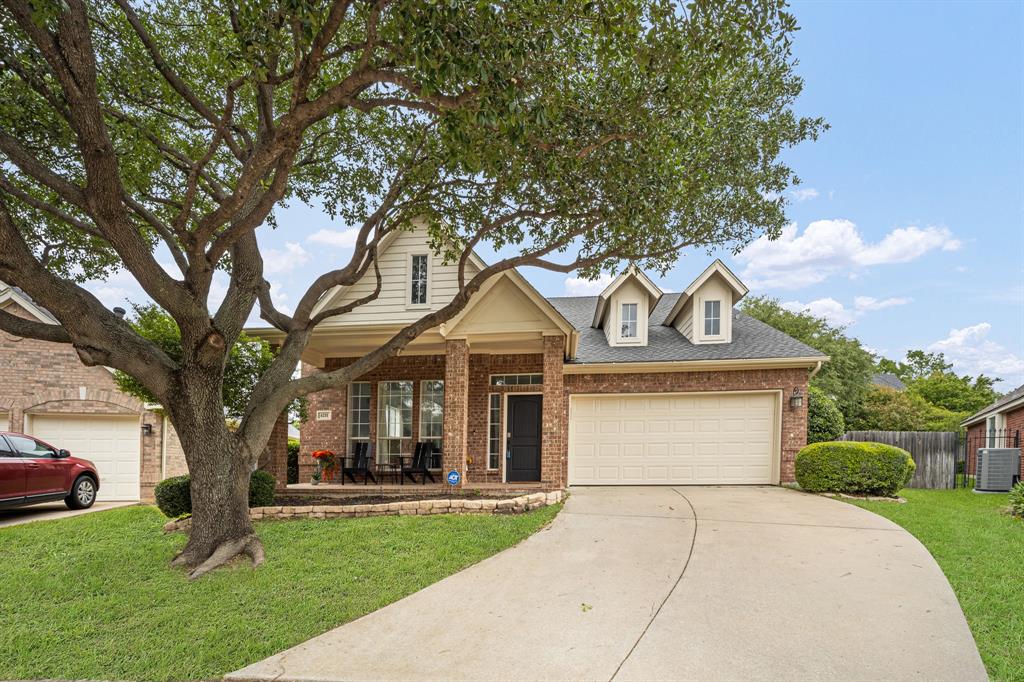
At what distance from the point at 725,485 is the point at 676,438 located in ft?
4.70

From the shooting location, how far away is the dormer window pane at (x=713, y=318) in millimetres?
14172

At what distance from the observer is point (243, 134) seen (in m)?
9.06

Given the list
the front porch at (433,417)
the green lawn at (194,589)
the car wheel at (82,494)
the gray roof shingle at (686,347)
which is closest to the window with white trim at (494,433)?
the front porch at (433,417)

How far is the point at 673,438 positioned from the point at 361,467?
7033 mm

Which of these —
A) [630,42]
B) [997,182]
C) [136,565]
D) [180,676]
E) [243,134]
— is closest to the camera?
[180,676]

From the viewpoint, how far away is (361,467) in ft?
43.4

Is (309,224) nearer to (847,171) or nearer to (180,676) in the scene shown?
(180,676)

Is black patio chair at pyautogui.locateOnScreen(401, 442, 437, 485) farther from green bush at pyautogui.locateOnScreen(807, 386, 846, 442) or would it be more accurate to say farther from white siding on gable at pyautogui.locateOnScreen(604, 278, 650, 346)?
green bush at pyautogui.locateOnScreen(807, 386, 846, 442)

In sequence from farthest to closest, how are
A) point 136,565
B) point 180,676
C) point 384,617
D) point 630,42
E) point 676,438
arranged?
point 676,438, point 136,565, point 630,42, point 384,617, point 180,676

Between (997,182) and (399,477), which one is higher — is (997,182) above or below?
above

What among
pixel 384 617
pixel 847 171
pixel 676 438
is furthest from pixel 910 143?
pixel 384 617

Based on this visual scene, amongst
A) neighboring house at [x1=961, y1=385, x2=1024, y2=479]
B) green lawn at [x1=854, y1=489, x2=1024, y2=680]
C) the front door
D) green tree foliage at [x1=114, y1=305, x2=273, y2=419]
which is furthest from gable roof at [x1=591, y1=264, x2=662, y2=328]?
neighboring house at [x1=961, y1=385, x2=1024, y2=479]

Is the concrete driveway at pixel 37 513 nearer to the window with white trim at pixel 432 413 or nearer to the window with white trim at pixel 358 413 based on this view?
the window with white trim at pixel 358 413

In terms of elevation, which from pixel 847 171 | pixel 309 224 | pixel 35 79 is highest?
pixel 847 171
